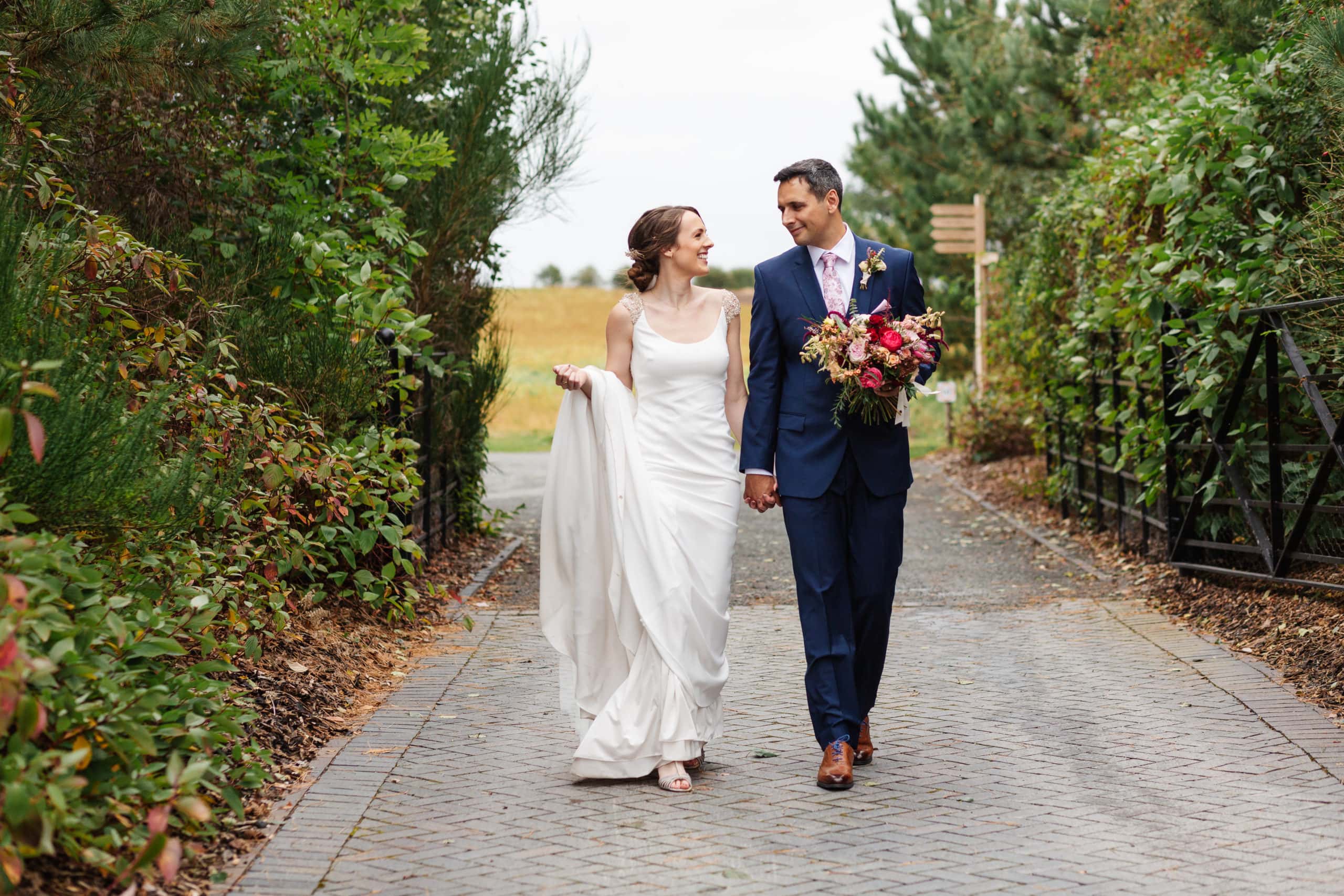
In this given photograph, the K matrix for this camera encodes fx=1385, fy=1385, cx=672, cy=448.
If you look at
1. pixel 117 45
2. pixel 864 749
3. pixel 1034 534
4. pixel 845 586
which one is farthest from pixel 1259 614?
pixel 117 45

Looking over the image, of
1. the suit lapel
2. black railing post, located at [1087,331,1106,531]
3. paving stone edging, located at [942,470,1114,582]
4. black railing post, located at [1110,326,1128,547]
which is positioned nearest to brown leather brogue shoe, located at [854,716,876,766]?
the suit lapel

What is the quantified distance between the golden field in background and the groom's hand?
6766 mm

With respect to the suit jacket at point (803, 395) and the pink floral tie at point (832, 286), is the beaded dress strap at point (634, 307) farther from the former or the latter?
the pink floral tie at point (832, 286)

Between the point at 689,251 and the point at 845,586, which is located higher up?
the point at 689,251

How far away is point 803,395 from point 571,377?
3.01 ft

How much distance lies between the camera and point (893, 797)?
5.07m

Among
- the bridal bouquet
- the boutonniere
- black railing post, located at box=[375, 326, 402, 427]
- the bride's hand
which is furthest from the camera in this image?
black railing post, located at box=[375, 326, 402, 427]

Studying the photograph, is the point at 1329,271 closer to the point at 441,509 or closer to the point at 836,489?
the point at 836,489

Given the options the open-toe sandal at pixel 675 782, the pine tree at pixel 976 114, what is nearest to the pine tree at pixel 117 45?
the open-toe sandal at pixel 675 782

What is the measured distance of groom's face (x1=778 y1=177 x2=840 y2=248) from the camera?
5.32m

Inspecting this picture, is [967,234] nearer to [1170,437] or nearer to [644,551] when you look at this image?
[1170,437]

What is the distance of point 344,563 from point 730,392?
3348 millimetres

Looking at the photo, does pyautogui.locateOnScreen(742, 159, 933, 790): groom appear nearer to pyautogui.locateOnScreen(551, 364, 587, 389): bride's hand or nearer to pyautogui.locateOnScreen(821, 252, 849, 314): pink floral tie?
pyautogui.locateOnScreen(821, 252, 849, 314): pink floral tie

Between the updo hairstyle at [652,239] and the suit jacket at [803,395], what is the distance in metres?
0.41
